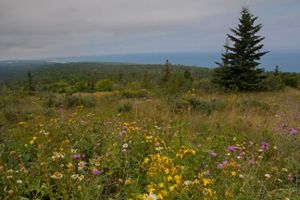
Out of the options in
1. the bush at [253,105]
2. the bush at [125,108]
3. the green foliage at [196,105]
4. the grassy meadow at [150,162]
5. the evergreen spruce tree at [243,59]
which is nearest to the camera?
the grassy meadow at [150,162]

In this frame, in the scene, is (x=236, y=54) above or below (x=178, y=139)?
above

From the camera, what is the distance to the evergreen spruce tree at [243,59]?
1953cm

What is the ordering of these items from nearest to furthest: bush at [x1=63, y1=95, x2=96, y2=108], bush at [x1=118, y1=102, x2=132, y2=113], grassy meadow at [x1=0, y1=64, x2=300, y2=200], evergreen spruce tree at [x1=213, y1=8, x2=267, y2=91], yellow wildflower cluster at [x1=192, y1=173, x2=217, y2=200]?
yellow wildflower cluster at [x1=192, y1=173, x2=217, y2=200]
grassy meadow at [x1=0, y1=64, x2=300, y2=200]
bush at [x1=118, y1=102, x2=132, y2=113]
bush at [x1=63, y1=95, x2=96, y2=108]
evergreen spruce tree at [x1=213, y1=8, x2=267, y2=91]

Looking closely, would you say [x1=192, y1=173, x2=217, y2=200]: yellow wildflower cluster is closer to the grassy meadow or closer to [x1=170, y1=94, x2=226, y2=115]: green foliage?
the grassy meadow

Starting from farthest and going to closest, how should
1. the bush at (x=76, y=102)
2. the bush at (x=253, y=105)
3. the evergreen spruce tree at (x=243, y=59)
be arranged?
1. the evergreen spruce tree at (x=243, y=59)
2. the bush at (x=76, y=102)
3. the bush at (x=253, y=105)

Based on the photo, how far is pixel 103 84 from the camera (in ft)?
162

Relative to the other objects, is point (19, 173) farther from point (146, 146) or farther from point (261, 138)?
point (261, 138)

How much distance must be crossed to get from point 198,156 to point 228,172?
1.94ft

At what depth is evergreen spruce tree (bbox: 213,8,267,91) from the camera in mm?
19528

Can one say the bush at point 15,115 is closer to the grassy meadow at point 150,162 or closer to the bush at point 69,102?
the grassy meadow at point 150,162

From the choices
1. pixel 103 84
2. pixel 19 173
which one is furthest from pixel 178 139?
pixel 103 84

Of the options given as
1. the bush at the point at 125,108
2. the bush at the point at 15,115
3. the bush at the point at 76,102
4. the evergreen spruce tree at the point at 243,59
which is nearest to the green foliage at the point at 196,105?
the bush at the point at 125,108

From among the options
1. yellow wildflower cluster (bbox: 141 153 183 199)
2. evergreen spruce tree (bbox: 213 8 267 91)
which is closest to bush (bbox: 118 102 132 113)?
yellow wildflower cluster (bbox: 141 153 183 199)

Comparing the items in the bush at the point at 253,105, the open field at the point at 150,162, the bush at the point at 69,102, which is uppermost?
the open field at the point at 150,162
